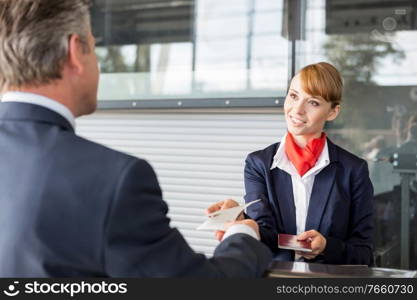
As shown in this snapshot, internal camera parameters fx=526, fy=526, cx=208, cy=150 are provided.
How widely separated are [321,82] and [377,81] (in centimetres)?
198

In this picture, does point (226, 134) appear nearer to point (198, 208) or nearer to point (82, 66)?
point (198, 208)

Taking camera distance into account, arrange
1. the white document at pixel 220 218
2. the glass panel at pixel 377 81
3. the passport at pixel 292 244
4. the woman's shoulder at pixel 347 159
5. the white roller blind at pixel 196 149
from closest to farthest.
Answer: the white document at pixel 220 218 → the passport at pixel 292 244 → the woman's shoulder at pixel 347 159 → the glass panel at pixel 377 81 → the white roller blind at pixel 196 149

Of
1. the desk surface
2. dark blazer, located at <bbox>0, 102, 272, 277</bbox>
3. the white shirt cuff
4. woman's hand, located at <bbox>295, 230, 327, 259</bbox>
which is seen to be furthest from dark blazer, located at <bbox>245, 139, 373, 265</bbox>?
dark blazer, located at <bbox>0, 102, 272, 277</bbox>

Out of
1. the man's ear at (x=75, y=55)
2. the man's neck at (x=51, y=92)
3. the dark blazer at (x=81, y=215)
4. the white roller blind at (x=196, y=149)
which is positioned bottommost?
the white roller blind at (x=196, y=149)

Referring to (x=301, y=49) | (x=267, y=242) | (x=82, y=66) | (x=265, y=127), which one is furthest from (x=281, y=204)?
(x=301, y=49)

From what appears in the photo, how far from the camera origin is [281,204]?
84.8 inches

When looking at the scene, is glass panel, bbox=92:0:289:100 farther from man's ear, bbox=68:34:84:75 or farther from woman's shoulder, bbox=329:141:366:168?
man's ear, bbox=68:34:84:75

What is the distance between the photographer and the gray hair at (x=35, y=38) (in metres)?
1.22

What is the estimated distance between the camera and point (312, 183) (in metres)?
2.15

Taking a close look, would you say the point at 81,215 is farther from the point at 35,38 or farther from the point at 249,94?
the point at 249,94

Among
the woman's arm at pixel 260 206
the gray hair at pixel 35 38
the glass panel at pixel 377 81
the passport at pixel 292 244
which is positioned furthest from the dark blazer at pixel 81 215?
the glass panel at pixel 377 81

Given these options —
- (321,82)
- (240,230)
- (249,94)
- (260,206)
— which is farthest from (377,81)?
(240,230)

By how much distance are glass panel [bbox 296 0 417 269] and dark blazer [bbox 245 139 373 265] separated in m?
1.83

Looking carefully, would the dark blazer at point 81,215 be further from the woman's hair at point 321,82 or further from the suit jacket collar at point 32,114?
the woman's hair at point 321,82
